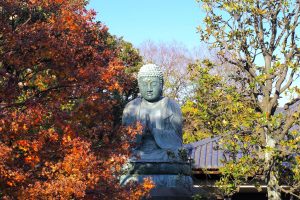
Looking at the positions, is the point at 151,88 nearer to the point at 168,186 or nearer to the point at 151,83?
the point at 151,83

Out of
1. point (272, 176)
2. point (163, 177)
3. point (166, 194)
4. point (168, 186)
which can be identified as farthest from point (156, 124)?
point (272, 176)

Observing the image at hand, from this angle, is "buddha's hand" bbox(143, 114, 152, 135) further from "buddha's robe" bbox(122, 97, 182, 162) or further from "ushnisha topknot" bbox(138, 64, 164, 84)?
"ushnisha topknot" bbox(138, 64, 164, 84)

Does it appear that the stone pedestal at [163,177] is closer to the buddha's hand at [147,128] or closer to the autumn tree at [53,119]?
the autumn tree at [53,119]

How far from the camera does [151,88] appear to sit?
9055 mm

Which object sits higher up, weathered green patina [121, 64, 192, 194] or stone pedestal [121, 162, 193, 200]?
weathered green patina [121, 64, 192, 194]

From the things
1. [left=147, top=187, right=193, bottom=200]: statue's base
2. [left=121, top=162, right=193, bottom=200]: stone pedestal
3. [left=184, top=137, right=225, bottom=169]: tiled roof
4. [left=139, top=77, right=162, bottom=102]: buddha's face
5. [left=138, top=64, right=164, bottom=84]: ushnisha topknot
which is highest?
[left=138, top=64, right=164, bottom=84]: ushnisha topknot

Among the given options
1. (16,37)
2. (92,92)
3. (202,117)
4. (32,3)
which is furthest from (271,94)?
(32,3)

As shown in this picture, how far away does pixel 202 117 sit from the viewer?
753 centimetres

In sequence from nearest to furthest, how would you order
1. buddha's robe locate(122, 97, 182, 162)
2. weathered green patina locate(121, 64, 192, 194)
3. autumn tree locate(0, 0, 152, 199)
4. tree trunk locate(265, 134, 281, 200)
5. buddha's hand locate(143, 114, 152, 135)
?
autumn tree locate(0, 0, 152, 199) → tree trunk locate(265, 134, 281, 200) → weathered green patina locate(121, 64, 192, 194) → buddha's robe locate(122, 97, 182, 162) → buddha's hand locate(143, 114, 152, 135)

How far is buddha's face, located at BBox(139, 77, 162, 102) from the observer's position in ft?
29.7

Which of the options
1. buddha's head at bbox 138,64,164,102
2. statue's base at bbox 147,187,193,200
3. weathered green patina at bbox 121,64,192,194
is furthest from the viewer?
buddha's head at bbox 138,64,164,102

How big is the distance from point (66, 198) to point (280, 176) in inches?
137

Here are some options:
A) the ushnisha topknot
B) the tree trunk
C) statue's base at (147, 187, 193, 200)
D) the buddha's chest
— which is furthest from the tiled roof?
the tree trunk

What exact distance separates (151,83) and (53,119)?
226 cm
